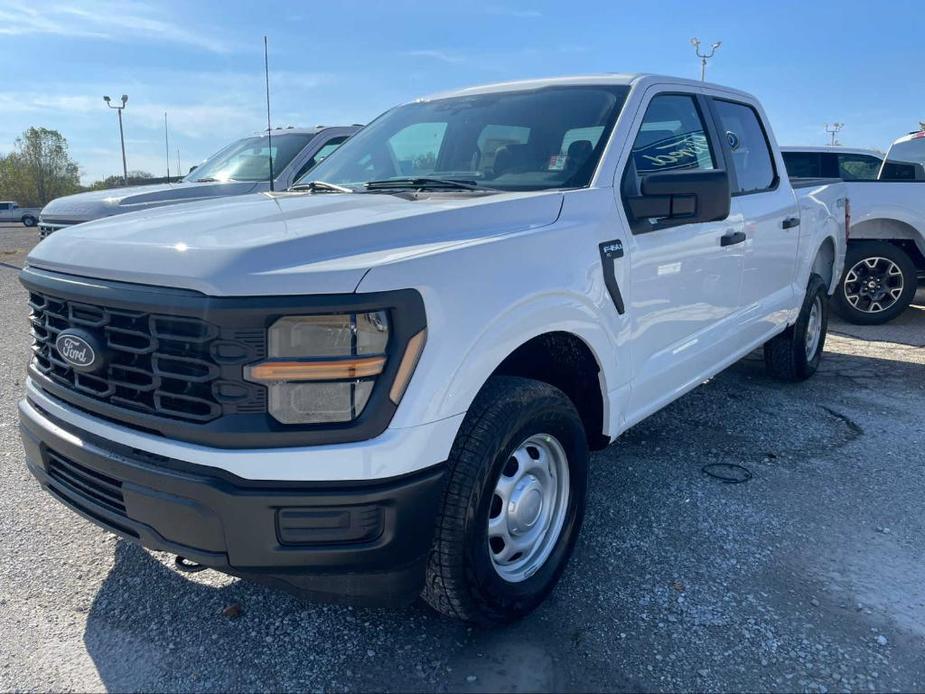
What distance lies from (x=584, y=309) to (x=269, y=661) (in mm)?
1627

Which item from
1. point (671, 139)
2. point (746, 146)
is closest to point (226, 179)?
point (746, 146)

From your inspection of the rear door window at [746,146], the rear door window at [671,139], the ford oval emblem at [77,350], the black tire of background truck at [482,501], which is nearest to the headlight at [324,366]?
the black tire of background truck at [482,501]

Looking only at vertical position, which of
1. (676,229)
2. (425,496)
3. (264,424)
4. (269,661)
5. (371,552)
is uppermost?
(676,229)

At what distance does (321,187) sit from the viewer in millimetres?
3482

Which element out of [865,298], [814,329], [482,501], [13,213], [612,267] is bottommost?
[13,213]

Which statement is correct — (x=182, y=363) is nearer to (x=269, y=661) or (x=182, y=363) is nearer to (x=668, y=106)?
(x=269, y=661)

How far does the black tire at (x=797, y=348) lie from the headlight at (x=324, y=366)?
14.4 ft

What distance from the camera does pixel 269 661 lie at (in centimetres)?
243

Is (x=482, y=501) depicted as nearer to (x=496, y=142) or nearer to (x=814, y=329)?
(x=496, y=142)

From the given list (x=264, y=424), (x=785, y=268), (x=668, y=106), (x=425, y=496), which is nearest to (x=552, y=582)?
(x=425, y=496)

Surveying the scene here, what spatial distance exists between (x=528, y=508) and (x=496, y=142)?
1714 mm

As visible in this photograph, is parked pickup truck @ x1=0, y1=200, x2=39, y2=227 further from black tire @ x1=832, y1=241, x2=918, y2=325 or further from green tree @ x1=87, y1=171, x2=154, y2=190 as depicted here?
black tire @ x1=832, y1=241, x2=918, y2=325

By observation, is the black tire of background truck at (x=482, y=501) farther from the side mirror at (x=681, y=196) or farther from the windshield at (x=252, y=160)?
the windshield at (x=252, y=160)

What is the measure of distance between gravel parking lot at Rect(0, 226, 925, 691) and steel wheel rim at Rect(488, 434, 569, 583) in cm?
21
